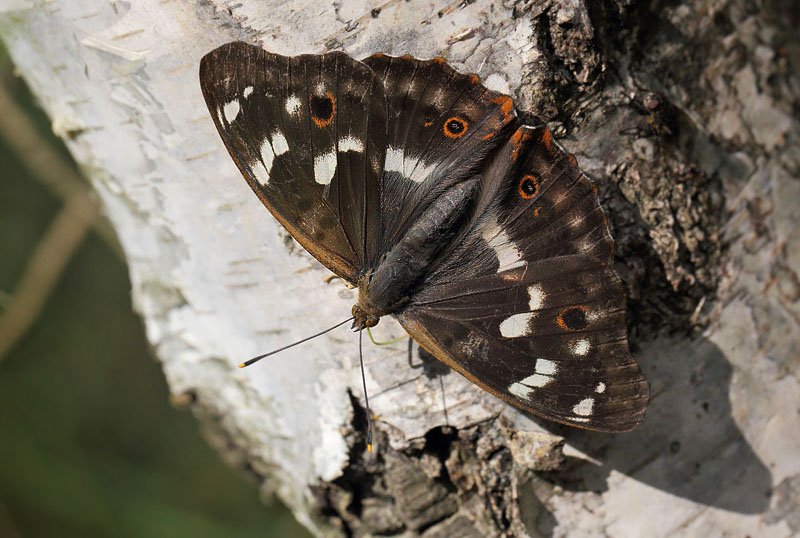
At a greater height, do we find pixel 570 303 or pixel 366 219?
pixel 366 219

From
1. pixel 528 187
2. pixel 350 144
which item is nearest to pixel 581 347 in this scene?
pixel 528 187

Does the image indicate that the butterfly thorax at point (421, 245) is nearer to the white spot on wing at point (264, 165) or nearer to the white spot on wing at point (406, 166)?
the white spot on wing at point (406, 166)

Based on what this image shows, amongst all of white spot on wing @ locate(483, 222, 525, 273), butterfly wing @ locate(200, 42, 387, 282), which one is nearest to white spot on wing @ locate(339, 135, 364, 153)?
butterfly wing @ locate(200, 42, 387, 282)

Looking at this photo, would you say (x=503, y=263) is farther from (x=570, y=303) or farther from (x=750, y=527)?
(x=750, y=527)

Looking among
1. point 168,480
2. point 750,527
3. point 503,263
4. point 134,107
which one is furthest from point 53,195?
point 750,527

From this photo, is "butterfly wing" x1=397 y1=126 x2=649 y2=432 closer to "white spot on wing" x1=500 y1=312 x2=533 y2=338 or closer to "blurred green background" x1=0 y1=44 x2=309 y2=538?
"white spot on wing" x1=500 y1=312 x2=533 y2=338

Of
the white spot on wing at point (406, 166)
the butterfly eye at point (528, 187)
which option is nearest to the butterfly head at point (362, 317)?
the white spot on wing at point (406, 166)
